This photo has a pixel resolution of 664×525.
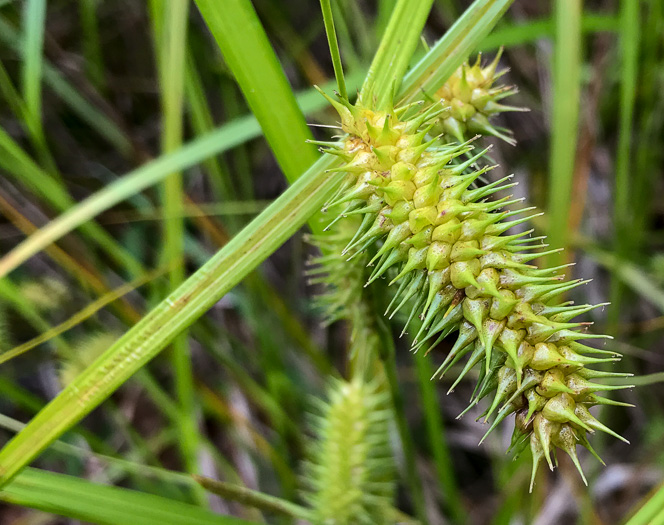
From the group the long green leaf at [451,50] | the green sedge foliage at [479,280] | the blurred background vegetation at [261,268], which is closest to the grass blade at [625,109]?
the blurred background vegetation at [261,268]

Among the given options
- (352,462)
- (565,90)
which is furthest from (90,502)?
(565,90)

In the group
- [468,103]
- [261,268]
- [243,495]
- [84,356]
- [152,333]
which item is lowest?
[243,495]

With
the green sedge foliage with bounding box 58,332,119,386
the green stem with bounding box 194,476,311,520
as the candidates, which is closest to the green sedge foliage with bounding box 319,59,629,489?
the green stem with bounding box 194,476,311,520

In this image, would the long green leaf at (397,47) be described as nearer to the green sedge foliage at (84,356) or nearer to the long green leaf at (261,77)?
the long green leaf at (261,77)

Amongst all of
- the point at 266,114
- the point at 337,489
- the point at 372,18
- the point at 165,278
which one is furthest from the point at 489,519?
the point at 372,18

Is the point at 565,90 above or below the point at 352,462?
above

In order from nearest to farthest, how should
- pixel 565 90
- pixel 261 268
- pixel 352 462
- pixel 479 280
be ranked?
pixel 479 280 → pixel 565 90 → pixel 352 462 → pixel 261 268

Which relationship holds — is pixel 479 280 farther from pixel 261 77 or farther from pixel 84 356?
pixel 84 356
